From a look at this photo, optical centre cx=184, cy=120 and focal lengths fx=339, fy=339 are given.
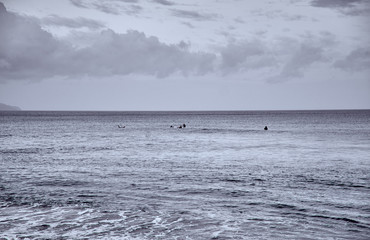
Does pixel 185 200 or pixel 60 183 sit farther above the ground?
pixel 185 200

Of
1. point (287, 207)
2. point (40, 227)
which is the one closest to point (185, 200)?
point (287, 207)

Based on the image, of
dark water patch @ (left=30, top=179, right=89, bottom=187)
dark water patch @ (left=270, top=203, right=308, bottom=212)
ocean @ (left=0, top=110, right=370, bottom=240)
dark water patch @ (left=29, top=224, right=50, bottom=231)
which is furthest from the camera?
dark water patch @ (left=30, top=179, right=89, bottom=187)

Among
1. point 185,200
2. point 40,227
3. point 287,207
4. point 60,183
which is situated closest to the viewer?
point 40,227

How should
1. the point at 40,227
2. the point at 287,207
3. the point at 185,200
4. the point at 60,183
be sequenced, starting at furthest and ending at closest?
the point at 60,183, the point at 185,200, the point at 287,207, the point at 40,227

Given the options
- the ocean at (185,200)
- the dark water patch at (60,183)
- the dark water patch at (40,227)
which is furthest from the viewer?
the dark water patch at (60,183)

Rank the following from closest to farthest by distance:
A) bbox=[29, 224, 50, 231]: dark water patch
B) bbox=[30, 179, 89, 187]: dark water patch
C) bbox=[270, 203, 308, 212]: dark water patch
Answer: bbox=[29, 224, 50, 231]: dark water patch
bbox=[270, 203, 308, 212]: dark water patch
bbox=[30, 179, 89, 187]: dark water patch

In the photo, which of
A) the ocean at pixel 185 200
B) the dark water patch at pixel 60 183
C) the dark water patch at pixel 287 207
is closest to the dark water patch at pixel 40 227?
the ocean at pixel 185 200

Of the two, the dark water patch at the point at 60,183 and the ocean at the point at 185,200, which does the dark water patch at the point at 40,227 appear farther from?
the dark water patch at the point at 60,183

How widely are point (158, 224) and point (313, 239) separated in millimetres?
5973

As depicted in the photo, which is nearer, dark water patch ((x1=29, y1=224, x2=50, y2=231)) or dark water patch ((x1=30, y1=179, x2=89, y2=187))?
dark water patch ((x1=29, y1=224, x2=50, y2=231))

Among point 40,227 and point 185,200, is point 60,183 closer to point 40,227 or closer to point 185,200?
point 40,227

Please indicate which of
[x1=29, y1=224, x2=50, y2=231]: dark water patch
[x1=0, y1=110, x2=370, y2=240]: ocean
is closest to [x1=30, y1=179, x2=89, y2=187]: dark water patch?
[x1=0, y1=110, x2=370, y2=240]: ocean

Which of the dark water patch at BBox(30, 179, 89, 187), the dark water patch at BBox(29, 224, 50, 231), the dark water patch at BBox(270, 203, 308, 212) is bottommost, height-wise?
the dark water patch at BBox(30, 179, 89, 187)

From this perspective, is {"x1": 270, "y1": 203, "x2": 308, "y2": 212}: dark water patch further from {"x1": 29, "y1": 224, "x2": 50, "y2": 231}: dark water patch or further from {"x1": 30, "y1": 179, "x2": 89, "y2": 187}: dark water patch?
{"x1": 30, "y1": 179, "x2": 89, "y2": 187}: dark water patch
